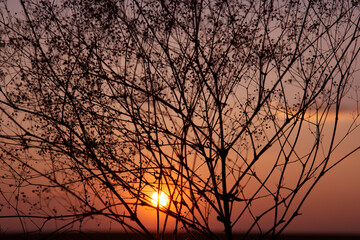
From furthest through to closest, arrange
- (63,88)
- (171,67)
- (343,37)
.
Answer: (343,37), (171,67), (63,88)

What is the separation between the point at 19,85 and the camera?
6.26 meters

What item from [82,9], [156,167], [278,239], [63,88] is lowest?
[278,239]

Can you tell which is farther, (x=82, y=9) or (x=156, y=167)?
(x=82, y=9)

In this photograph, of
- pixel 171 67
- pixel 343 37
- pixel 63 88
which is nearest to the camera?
pixel 63 88

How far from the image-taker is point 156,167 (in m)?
5.89

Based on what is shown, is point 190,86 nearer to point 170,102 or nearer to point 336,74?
point 170,102

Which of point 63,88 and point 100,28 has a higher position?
point 100,28

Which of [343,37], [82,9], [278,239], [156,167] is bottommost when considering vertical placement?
[278,239]

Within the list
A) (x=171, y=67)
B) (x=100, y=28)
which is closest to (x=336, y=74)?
(x=171, y=67)

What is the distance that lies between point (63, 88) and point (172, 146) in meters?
1.48

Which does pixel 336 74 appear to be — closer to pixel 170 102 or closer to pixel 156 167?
pixel 170 102

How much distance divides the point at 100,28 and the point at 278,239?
11.8 feet

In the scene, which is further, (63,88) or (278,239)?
(278,239)

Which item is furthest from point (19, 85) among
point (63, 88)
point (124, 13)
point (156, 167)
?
point (156, 167)
